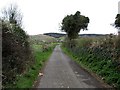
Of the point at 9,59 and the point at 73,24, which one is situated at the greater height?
the point at 73,24

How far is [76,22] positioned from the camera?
6981 cm

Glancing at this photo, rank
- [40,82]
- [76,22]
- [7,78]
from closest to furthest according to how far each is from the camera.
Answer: [7,78] → [40,82] → [76,22]

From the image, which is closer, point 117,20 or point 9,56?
point 9,56

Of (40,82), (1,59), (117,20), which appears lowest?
(40,82)

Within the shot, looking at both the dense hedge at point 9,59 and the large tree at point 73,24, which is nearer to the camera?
the dense hedge at point 9,59

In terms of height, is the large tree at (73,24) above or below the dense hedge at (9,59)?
above

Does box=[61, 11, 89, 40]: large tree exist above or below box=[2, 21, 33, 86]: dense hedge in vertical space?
above

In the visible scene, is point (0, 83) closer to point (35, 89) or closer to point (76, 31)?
point (35, 89)

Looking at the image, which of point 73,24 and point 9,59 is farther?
point 73,24

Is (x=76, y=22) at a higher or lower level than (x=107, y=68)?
higher

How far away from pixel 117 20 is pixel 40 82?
34000mm

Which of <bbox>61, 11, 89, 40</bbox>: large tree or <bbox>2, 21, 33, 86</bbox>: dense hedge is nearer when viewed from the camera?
<bbox>2, 21, 33, 86</bbox>: dense hedge

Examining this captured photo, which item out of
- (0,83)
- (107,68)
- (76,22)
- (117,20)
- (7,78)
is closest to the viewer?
(0,83)

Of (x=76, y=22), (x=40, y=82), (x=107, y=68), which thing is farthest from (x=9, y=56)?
(x=76, y=22)
